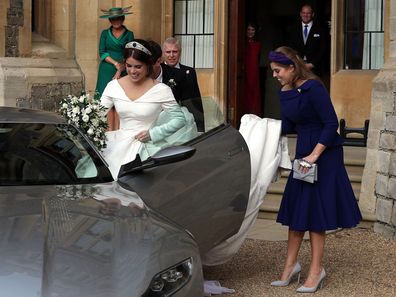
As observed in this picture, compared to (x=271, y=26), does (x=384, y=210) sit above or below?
below

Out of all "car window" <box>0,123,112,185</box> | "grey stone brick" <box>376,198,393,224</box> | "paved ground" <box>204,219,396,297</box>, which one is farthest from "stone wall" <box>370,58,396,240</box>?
"car window" <box>0,123,112,185</box>

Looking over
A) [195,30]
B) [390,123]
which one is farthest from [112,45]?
[390,123]

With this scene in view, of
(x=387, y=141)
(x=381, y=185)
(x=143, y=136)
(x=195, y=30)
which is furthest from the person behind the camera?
(x=195, y=30)

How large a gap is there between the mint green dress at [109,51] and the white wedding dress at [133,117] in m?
4.81

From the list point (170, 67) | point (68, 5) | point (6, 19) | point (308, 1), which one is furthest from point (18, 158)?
point (308, 1)

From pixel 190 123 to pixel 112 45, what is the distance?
5454mm

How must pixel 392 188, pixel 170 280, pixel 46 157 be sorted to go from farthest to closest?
pixel 392 188 < pixel 46 157 < pixel 170 280

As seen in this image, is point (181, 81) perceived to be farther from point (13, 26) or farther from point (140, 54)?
point (13, 26)

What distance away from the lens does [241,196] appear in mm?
6074

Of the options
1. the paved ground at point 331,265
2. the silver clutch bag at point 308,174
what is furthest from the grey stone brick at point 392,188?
the silver clutch bag at point 308,174

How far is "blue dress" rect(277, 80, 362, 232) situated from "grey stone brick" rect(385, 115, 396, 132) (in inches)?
91.5

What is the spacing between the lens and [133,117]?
635 cm

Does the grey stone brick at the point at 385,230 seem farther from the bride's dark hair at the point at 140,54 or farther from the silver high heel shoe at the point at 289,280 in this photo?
the bride's dark hair at the point at 140,54

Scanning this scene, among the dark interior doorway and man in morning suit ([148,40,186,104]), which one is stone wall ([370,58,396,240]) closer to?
man in morning suit ([148,40,186,104])
